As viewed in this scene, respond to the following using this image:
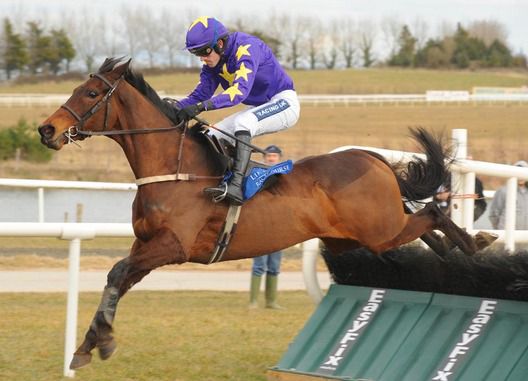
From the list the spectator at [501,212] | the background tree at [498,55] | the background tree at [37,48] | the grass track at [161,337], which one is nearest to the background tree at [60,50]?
the background tree at [37,48]

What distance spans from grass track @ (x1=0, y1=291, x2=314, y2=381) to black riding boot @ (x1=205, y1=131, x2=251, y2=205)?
3.72ft

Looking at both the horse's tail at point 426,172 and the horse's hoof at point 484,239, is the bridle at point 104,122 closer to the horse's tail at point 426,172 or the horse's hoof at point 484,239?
the horse's tail at point 426,172

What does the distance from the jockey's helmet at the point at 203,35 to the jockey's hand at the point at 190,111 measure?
0.33 metres

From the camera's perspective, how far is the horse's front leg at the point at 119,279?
5.37m

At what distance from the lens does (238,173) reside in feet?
19.4

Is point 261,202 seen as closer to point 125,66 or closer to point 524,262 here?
point 125,66

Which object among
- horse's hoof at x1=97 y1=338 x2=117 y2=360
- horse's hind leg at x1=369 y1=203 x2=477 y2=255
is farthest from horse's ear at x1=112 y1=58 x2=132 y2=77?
horse's hind leg at x1=369 y1=203 x2=477 y2=255

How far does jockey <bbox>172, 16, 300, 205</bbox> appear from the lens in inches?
230

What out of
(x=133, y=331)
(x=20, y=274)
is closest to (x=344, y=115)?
(x=20, y=274)

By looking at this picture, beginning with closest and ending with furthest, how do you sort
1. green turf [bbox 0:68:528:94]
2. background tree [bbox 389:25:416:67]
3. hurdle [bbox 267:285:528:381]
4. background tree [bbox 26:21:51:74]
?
hurdle [bbox 267:285:528:381] < green turf [bbox 0:68:528:94] < background tree [bbox 26:21:51:74] < background tree [bbox 389:25:416:67]

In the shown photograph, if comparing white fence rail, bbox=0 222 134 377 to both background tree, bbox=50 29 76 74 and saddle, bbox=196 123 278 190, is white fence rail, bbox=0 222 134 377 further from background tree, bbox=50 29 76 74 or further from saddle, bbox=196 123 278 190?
background tree, bbox=50 29 76 74

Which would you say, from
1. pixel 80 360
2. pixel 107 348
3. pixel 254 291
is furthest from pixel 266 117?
pixel 254 291

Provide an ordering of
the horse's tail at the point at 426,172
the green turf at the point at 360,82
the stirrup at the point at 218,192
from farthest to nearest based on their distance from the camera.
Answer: the green turf at the point at 360,82
the horse's tail at the point at 426,172
the stirrup at the point at 218,192

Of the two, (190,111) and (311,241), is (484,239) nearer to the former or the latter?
(311,241)
